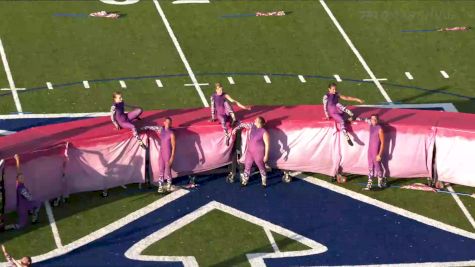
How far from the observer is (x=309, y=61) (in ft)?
117

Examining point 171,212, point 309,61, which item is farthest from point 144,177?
point 309,61

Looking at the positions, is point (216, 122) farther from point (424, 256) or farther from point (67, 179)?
point (424, 256)

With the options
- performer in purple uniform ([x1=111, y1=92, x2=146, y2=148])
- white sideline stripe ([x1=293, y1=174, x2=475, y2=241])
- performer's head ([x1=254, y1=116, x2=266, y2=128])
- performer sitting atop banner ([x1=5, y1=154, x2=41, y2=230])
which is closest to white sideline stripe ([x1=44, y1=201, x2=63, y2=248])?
performer sitting atop banner ([x1=5, y1=154, x2=41, y2=230])

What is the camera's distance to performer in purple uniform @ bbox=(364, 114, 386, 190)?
28859 millimetres

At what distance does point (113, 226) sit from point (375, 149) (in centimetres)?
707

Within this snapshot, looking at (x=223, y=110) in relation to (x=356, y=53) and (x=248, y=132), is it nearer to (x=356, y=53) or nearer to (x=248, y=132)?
(x=248, y=132)

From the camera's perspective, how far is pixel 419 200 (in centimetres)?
2934

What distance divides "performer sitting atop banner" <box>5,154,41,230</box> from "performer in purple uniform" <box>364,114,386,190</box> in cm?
872

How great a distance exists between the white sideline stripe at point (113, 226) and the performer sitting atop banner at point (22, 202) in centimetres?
121

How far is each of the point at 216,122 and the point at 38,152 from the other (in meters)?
4.78

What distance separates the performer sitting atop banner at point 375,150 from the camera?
28.9 m

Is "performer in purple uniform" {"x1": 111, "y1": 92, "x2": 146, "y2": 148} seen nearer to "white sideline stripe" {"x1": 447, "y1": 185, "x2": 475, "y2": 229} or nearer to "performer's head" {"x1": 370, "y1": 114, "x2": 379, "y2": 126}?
"performer's head" {"x1": 370, "y1": 114, "x2": 379, "y2": 126}

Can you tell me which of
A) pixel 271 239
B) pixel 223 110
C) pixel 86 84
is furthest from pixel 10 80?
pixel 271 239

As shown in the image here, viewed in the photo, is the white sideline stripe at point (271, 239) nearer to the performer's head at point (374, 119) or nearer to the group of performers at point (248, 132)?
the group of performers at point (248, 132)
